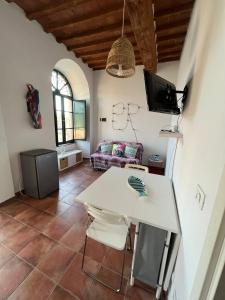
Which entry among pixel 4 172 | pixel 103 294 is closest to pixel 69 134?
pixel 4 172

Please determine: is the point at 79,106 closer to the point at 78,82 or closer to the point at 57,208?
the point at 78,82

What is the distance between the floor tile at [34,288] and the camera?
4.01 feet

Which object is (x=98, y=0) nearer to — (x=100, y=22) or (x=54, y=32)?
(x=100, y=22)

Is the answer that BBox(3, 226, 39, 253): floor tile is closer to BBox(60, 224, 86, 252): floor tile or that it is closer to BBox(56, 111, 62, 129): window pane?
BBox(60, 224, 86, 252): floor tile

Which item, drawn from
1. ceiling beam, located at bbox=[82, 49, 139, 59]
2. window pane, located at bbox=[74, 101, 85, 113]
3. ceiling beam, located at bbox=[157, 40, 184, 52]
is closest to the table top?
ceiling beam, located at bbox=[157, 40, 184, 52]

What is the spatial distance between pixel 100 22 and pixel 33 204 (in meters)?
3.40

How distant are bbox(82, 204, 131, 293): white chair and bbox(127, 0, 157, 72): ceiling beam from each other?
222cm

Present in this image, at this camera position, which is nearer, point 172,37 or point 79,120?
point 172,37

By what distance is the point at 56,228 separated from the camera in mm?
1972

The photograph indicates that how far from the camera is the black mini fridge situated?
2.48m

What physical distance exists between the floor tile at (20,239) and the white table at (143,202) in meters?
1.00

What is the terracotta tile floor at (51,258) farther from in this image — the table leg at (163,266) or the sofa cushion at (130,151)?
the sofa cushion at (130,151)

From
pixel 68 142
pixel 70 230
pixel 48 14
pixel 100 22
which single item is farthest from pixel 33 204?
pixel 100 22

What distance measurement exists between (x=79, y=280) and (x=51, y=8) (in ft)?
11.9
